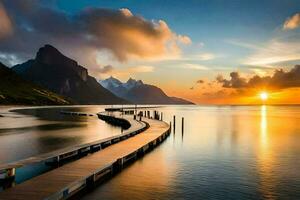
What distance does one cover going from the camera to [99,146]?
3503 centimetres

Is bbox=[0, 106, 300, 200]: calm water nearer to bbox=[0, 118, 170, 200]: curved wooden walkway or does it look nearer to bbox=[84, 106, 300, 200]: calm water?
bbox=[84, 106, 300, 200]: calm water

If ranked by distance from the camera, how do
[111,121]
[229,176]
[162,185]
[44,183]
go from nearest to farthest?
[44,183] → [162,185] → [229,176] → [111,121]

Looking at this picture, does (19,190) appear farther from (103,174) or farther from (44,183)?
(103,174)

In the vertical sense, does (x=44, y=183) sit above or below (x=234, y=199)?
above

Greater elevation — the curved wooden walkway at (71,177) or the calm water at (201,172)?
the curved wooden walkway at (71,177)

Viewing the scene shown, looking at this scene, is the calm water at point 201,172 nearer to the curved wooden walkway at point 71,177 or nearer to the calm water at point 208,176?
the calm water at point 208,176

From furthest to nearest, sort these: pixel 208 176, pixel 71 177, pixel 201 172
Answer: pixel 201 172 < pixel 208 176 < pixel 71 177

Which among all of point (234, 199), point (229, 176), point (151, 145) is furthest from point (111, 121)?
point (234, 199)

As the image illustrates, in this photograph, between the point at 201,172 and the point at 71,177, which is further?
the point at 201,172

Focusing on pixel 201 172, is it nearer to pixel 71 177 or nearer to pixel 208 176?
pixel 208 176

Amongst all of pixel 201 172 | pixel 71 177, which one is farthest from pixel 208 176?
pixel 71 177

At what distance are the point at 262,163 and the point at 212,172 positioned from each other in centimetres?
771

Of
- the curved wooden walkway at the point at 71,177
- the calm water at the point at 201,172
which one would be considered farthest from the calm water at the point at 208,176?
the curved wooden walkway at the point at 71,177

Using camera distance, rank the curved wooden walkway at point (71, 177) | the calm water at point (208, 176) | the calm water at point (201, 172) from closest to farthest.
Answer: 1. the curved wooden walkway at point (71, 177)
2. the calm water at point (208, 176)
3. the calm water at point (201, 172)
